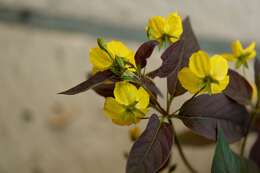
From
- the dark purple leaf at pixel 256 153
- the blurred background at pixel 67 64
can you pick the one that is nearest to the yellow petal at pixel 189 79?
the dark purple leaf at pixel 256 153

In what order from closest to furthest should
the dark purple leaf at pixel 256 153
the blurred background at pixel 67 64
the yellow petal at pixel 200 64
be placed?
the yellow petal at pixel 200 64 < the dark purple leaf at pixel 256 153 < the blurred background at pixel 67 64

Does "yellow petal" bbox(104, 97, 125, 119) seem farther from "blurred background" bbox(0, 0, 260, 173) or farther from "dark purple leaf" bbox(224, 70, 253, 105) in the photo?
"blurred background" bbox(0, 0, 260, 173)

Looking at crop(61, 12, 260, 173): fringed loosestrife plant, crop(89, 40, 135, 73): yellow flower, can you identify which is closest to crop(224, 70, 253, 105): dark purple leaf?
crop(61, 12, 260, 173): fringed loosestrife plant

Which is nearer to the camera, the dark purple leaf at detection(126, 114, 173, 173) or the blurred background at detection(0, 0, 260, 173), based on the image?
the dark purple leaf at detection(126, 114, 173, 173)

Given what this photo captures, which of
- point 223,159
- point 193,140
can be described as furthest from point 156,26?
point 193,140

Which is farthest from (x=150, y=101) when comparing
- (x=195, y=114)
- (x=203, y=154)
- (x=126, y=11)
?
(x=126, y=11)

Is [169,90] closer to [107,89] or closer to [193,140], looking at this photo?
[107,89]

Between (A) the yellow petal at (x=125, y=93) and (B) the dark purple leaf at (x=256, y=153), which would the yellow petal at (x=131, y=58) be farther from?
(B) the dark purple leaf at (x=256, y=153)
